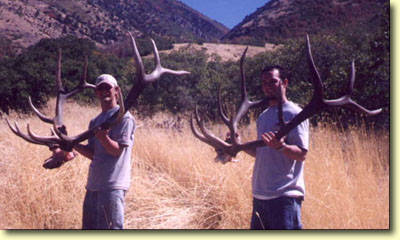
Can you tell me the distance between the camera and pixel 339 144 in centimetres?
428

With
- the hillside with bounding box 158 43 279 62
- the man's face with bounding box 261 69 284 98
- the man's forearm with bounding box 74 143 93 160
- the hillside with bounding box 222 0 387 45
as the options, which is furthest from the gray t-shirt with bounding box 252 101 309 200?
the hillside with bounding box 158 43 279 62

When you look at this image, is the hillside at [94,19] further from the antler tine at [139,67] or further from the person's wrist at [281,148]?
the person's wrist at [281,148]

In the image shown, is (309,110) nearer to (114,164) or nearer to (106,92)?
(114,164)

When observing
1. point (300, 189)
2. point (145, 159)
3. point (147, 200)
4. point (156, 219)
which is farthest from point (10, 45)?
point (300, 189)

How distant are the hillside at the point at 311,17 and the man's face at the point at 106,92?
356 cm

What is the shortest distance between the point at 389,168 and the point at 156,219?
7.59 feet

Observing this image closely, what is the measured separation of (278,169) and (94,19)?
4812 millimetres

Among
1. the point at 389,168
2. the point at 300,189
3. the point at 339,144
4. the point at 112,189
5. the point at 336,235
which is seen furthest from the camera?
the point at 339,144

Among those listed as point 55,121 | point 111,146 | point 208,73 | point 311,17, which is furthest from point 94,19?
point 208,73

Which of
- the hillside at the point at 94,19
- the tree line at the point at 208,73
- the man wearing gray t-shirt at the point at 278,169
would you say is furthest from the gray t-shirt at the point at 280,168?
the hillside at the point at 94,19

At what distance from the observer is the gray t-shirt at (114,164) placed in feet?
7.68

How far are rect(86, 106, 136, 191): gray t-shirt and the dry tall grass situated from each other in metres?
1.11

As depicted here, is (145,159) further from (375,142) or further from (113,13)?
(375,142)

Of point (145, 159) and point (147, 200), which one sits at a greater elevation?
point (145, 159)
